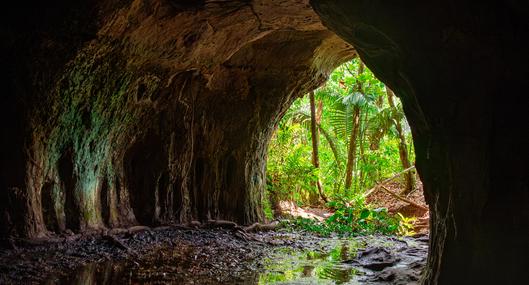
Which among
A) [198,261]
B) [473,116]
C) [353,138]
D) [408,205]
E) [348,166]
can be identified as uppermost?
[353,138]

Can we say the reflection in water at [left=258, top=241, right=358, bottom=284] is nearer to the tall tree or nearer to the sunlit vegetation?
the sunlit vegetation

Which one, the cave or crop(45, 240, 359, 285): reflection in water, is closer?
the cave

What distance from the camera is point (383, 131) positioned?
19078 millimetres

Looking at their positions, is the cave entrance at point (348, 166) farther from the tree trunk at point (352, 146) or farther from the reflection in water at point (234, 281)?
the reflection in water at point (234, 281)

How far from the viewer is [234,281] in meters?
5.87

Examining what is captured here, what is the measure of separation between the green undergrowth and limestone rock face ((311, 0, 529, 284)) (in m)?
7.13

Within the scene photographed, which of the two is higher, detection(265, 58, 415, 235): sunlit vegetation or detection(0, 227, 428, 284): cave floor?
detection(265, 58, 415, 235): sunlit vegetation

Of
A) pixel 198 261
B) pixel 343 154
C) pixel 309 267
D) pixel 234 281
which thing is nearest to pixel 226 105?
pixel 198 261

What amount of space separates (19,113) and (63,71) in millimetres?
794

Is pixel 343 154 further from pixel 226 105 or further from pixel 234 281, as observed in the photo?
pixel 234 281

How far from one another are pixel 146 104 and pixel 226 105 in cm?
234

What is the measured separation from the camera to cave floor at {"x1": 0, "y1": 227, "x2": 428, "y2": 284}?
5859 mm

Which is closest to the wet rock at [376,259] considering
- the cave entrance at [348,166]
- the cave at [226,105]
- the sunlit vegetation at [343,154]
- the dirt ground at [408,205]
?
the cave at [226,105]

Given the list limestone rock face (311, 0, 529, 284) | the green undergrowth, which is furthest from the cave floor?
the green undergrowth
